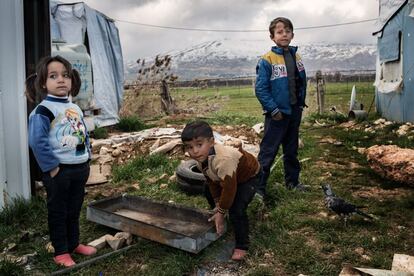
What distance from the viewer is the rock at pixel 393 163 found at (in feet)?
16.0

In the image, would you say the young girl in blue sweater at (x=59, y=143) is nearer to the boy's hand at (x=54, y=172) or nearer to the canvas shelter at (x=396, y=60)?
the boy's hand at (x=54, y=172)

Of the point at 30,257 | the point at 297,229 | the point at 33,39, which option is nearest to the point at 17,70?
the point at 33,39

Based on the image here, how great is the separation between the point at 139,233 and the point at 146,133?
5369mm

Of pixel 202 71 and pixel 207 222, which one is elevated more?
pixel 202 71

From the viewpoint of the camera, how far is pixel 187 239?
2963mm

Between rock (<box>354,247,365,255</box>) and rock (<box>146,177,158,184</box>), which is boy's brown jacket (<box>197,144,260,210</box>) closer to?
rock (<box>354,247,365,255</box>)

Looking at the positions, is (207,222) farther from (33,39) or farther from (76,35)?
(76,35)

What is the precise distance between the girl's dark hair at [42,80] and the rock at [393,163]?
4.03 m

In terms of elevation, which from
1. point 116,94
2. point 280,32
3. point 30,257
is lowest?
point 30,257

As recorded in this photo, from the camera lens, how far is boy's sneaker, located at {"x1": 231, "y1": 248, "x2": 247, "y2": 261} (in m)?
3.08

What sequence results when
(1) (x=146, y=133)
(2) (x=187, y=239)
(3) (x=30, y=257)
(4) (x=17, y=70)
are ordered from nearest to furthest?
(2) (x=187, y=239), (3) (x=30, y=257), (4) (x=17, y=70), (1) (x=146, y=133)

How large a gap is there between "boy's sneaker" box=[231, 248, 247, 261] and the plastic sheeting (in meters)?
7.69

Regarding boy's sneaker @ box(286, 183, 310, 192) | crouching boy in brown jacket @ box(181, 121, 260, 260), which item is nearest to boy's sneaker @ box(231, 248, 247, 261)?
crouching boy in brown jacket @ box(181, 121, 260, 260)

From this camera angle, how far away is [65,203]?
118 inches
